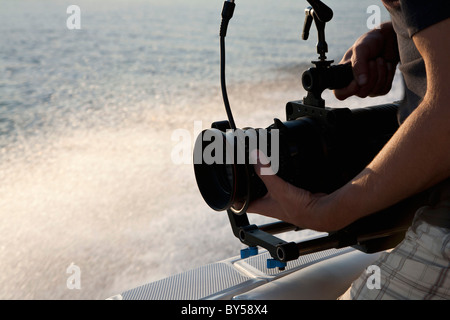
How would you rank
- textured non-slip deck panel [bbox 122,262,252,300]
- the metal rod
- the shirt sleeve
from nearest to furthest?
the shirt sleeve, the metal rod, textured non-slip deck panel [bbox 122,262,252,300]

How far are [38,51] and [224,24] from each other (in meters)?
5.54

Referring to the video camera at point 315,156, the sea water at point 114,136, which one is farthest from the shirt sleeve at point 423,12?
the sea water at point 114,136

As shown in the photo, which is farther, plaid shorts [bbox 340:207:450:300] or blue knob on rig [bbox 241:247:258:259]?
blue knob on rig [bbox 241:247:258:259]

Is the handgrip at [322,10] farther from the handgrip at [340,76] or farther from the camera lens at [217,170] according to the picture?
the camera lens at [217,170]

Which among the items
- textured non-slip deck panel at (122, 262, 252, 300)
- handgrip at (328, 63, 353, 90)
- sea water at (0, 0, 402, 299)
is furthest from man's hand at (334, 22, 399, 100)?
sea water at (0, 0, 402, 299)

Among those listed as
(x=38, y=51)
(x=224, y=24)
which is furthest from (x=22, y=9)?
(x=224, y=24)

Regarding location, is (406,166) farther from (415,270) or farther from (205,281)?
(205,281)

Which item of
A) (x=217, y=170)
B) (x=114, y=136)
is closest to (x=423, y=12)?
(x=217, y=170)

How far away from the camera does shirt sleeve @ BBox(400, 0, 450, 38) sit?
2.04 ft

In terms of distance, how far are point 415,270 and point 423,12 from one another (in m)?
0.36

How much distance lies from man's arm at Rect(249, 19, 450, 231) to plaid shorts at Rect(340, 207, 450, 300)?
84 mm

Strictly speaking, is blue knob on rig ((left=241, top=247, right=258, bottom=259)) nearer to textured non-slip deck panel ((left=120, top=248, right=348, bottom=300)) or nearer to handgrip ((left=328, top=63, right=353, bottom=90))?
textured non-slip deck panel ((left=120, top=248, right=348, bottom=300))

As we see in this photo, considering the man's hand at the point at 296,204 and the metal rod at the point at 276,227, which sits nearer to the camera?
the man's hand at the point at 296,204

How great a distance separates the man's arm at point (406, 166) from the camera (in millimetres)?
647
